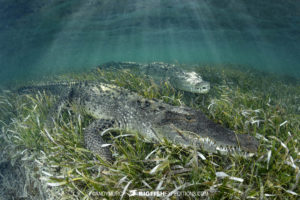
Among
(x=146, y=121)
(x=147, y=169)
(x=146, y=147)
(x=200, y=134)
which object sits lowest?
(x=146, y=147)

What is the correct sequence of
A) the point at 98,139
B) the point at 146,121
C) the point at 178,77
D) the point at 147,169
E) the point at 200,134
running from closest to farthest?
the point at 147,169 < the point at 200,134 < the point at 98,139 < the point at 146,121 < the point at 178,77

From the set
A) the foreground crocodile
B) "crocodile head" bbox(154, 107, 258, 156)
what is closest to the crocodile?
the foreground crocodile

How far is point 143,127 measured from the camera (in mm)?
2664

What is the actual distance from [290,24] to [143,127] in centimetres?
2563

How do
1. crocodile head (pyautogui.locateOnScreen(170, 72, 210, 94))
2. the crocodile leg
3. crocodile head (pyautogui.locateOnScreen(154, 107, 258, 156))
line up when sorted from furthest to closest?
crocodile head (pyautogui.locateOnScreen(170, 72, 210, 94)), the crocodile leg, crocodile head (pyautogui.locateOnScreen(154, 107, 258, 156))

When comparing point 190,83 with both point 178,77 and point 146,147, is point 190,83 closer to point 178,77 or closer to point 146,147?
point 178,77

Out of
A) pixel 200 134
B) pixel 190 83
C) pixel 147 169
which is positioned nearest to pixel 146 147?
pixel 147 169

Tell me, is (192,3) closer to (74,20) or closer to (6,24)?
(74,20)

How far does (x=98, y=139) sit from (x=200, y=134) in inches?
59.8

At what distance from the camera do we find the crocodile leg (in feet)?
7.67

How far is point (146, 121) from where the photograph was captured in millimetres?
2656

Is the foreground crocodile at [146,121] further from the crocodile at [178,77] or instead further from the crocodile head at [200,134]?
the crocodile at [178,77]

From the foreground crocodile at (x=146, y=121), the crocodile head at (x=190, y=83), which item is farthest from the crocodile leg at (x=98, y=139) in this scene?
the crocodile head at (x=190, y=83)

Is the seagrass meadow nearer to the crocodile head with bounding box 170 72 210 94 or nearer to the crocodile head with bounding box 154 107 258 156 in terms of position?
the crocodile head with bounding box 154 107 258 156
